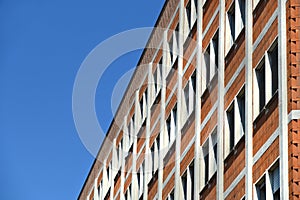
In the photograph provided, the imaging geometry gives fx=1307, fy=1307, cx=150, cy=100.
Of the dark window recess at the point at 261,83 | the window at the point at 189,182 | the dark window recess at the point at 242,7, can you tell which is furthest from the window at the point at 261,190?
the window at the point at 189,182

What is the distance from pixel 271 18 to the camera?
41.6 m

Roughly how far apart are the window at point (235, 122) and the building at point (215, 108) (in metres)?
0.04

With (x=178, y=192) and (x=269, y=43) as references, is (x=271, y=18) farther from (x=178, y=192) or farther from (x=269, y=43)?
(x=178, y=192)

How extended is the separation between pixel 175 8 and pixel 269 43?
67.1 ft

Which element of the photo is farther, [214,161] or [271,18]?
[214,161]

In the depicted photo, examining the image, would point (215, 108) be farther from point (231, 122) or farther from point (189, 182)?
point (189, 182)

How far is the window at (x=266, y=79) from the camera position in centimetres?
4109

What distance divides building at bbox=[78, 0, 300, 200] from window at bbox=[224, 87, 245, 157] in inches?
1.4

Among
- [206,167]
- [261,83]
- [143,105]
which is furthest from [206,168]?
[143,105]

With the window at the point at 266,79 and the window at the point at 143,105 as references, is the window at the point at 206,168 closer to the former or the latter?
the window at the point at 266,79

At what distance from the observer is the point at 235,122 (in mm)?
45188

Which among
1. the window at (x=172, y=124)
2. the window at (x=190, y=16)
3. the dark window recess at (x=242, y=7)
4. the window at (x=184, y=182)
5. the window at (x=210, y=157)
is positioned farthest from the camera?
the window at (x=172, y=124)

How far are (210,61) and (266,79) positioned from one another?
1000cm

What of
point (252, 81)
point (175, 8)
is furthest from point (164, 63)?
point (252, 81)
